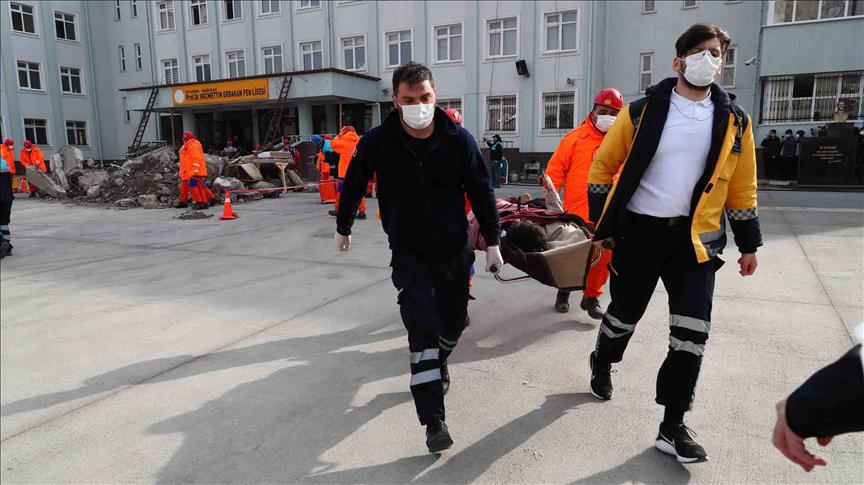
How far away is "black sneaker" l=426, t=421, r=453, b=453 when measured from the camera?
270cm

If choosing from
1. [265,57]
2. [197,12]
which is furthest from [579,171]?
[197,12]

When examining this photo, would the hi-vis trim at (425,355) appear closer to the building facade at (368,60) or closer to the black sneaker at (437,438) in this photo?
the black sneaker at (437,438)

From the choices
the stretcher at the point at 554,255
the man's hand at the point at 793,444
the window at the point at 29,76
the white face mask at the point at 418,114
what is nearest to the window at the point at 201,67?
the window at the point at 29,76

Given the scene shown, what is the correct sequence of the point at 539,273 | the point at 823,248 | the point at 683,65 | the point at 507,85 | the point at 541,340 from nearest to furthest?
the point at 683,65, the point at 539,273, the point at 541,340, the point at 823,248, the point at 507,85

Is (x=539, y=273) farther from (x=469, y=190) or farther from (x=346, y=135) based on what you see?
(x=346, y=135)

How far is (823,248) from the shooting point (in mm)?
7531

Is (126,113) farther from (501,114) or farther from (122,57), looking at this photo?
(501,114)

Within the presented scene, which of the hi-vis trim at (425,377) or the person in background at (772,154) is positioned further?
the person in background at (772,154)

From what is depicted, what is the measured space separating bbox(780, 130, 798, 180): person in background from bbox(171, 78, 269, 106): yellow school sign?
22.1 m

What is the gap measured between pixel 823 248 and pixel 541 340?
5578 mm

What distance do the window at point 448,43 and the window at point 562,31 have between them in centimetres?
418

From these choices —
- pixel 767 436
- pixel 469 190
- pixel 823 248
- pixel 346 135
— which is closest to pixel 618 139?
pixel 469 190

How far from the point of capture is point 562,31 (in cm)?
2372

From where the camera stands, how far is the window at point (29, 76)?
31.1m
